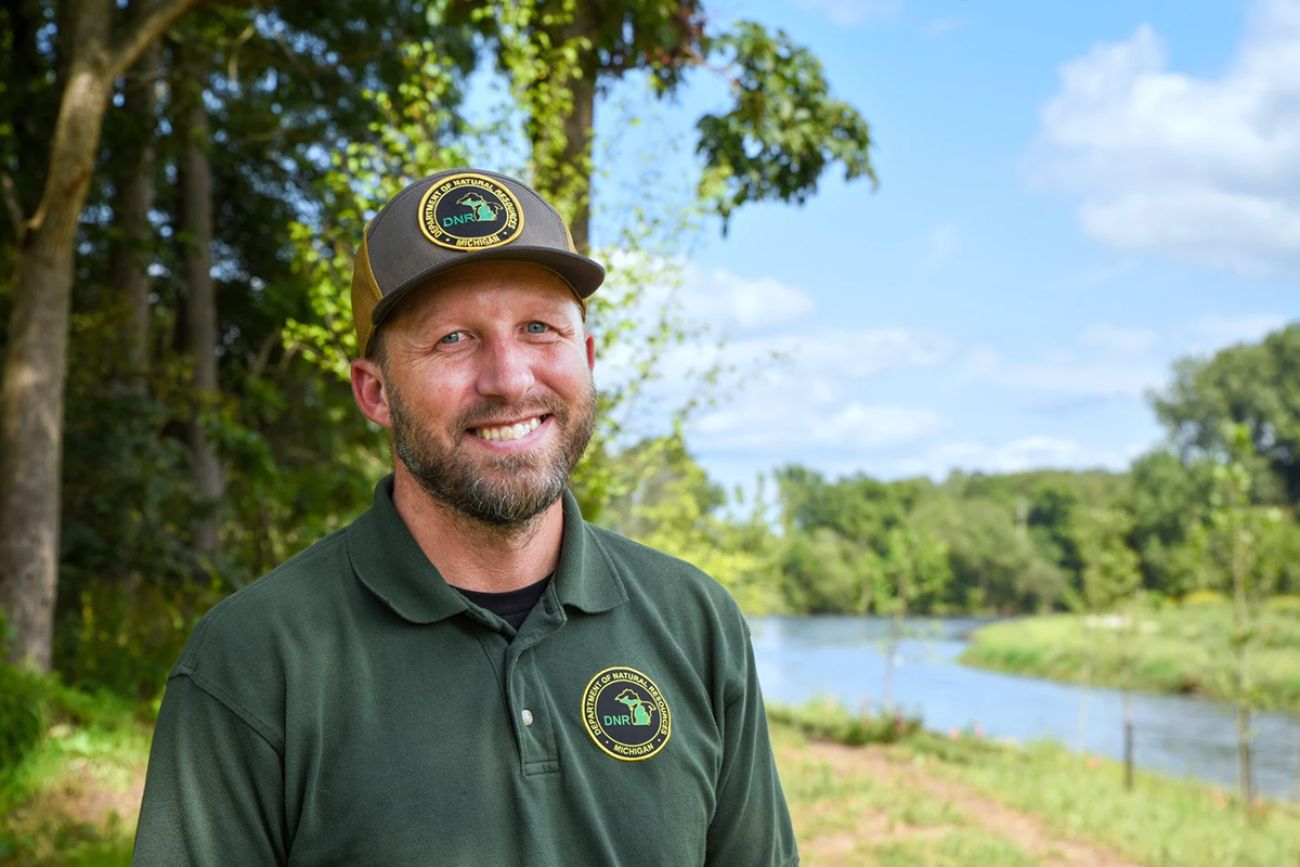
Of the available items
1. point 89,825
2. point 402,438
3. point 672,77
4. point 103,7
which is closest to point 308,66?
point 103,7

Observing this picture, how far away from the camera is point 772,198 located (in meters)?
8.62

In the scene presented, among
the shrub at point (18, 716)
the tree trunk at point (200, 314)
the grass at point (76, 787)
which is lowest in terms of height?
the grass at point (76, 787)

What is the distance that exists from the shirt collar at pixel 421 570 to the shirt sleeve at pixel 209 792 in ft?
0.86

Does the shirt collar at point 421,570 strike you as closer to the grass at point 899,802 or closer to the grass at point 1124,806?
the grass at point 899,802

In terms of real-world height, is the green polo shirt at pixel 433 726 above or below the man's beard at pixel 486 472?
below

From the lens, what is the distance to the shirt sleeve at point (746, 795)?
195cm

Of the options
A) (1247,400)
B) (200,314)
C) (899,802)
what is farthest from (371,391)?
(1247,400)

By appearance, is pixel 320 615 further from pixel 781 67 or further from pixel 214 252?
pixel 214 252

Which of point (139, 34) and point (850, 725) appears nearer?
point (139, 34)

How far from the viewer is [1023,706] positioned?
91.4 ft

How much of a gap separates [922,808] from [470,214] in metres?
8.83

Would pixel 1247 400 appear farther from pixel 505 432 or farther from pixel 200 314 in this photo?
pixel 505 432

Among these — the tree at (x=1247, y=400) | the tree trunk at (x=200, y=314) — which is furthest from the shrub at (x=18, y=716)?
the tree at (x=1247, y=400)

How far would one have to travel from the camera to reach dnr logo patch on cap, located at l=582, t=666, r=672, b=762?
179 cm
